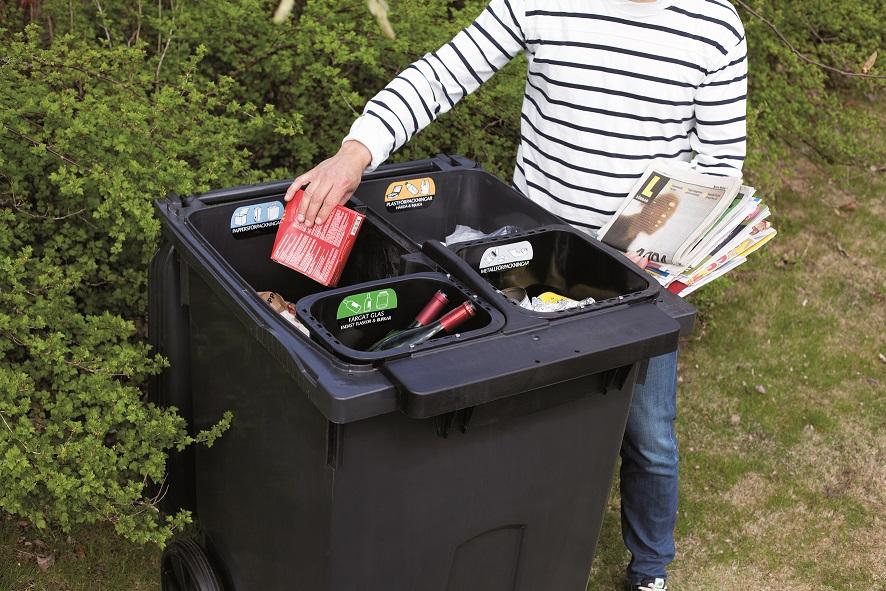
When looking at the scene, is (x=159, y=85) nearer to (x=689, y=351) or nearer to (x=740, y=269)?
(x=689, y=351)

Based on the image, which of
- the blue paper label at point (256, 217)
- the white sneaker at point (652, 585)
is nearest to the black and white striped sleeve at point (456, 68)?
the blue paper label at point (256, 217)

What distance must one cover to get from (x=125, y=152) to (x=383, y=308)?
122 cm

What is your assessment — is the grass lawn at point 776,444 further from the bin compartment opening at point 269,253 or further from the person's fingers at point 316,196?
the person's fingers at point 316,196

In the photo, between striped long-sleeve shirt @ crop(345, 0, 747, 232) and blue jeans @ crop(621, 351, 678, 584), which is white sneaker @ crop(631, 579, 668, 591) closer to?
blue jeans @ crop(621, 351, 678, 584)

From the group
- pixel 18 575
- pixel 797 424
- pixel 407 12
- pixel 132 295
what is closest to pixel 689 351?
pixel 797 424

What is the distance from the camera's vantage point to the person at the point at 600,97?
7.92 ft

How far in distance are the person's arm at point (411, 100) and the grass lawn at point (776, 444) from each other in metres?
1.47

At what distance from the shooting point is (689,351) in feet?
14.7

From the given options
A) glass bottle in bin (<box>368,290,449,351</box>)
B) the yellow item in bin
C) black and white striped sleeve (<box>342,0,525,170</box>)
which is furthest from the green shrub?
the yellow item in bin

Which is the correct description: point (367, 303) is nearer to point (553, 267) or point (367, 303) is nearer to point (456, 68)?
point (553, 267)

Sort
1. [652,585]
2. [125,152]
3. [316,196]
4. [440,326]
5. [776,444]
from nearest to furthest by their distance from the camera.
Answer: [440,326]
[316,196]
[125,152]
[652,585]
[776,444]

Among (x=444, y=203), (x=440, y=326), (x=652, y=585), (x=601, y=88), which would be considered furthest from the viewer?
(x=652, y=585)

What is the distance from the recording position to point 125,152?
9.43 feet

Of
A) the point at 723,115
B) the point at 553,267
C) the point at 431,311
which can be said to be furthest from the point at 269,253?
the point at 723,115
